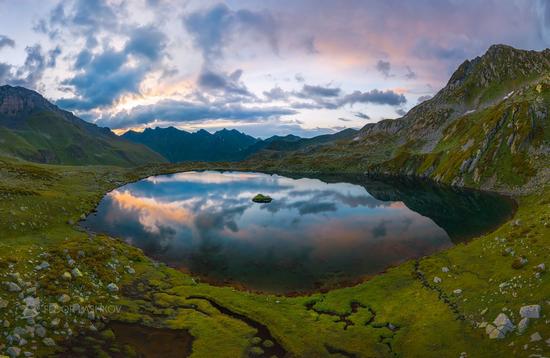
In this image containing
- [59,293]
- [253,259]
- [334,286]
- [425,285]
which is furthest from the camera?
[253,259]

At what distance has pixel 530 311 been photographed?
28516mm

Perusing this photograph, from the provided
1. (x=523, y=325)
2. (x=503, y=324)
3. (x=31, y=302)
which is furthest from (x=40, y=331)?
(x=523, y=325)

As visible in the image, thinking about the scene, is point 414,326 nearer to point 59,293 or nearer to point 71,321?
point 71,321

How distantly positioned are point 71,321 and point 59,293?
477 cm

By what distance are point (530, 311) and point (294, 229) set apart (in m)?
62.5

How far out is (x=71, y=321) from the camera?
3172 cm

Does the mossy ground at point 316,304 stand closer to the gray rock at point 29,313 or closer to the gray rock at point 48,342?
the gray rock at point 48,342

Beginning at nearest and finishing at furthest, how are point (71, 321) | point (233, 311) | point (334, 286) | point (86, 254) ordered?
point (71, 321) → point (233, 311) → point (86, 254) → point (334, 286)

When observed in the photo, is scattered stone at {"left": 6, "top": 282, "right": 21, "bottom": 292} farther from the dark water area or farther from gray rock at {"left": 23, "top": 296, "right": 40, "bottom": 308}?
the dark water area

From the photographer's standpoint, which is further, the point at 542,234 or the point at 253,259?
the point at 253,259

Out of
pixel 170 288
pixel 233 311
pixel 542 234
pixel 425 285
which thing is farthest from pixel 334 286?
pixel 542 234

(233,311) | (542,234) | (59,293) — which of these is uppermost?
(542,234)

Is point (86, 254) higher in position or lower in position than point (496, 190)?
lower

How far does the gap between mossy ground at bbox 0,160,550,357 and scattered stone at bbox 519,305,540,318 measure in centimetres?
77
